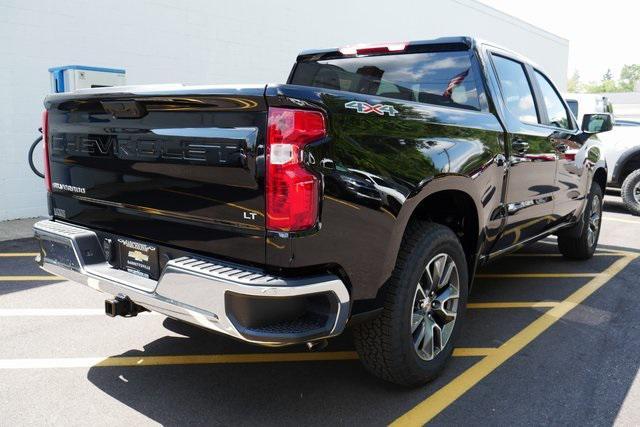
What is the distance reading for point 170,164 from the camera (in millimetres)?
2490

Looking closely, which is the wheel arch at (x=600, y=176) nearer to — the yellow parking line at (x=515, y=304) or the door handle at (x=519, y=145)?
the yellow parking line at (x=515, y=304)

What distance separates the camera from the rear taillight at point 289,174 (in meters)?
2.18

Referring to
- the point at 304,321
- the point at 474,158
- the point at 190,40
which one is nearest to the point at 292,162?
the point at 304,321

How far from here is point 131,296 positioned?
255 cm

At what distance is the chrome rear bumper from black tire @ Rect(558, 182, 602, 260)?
3943mm

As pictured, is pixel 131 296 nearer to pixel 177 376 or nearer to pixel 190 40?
pixel 177 376

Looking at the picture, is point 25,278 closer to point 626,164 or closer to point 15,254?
point 15,254

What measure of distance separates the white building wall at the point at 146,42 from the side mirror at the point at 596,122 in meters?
6.25

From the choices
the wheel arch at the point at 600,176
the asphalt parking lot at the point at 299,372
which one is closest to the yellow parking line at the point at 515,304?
the asphalt parking lot at the point at 299,372

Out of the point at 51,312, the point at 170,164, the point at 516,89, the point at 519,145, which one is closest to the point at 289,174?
the point at 170,164

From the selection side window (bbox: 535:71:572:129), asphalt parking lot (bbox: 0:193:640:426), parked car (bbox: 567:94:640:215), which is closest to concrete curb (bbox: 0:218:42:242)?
asphalt parking lot (bbox: 0:193:640:426)

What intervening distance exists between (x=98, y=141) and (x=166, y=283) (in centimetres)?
94

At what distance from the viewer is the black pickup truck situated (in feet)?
7.24

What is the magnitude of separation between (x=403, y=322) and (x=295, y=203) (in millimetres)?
907
